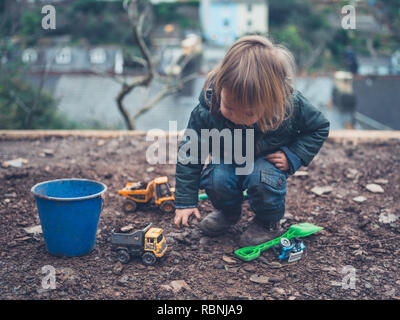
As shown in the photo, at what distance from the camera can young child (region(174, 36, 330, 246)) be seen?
5.65 feet

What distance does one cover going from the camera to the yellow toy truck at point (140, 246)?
6.23 feet

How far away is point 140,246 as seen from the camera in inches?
75.0

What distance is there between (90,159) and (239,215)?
5.04 ft

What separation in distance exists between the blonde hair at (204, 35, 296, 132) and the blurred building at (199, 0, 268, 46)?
27.5 m

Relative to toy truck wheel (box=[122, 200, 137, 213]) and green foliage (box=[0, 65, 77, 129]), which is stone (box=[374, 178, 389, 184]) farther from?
green foliage (box=[0, 65, 77, 129])

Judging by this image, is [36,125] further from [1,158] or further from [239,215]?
[239,215]

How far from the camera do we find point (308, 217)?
248cm

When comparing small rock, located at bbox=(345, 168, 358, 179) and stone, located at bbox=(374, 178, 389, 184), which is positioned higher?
small rock, located at bbox=(345, 168, 358, 179)

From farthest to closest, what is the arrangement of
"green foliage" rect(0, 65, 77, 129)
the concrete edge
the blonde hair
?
1. "green foliage" rect(0, 65, 77, 129)
2. the concrete edge
3. the blonde hair

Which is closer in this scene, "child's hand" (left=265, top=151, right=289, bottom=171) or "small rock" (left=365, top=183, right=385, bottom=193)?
"child's hand" (left=265, top=151, right=289, bottom=171)
